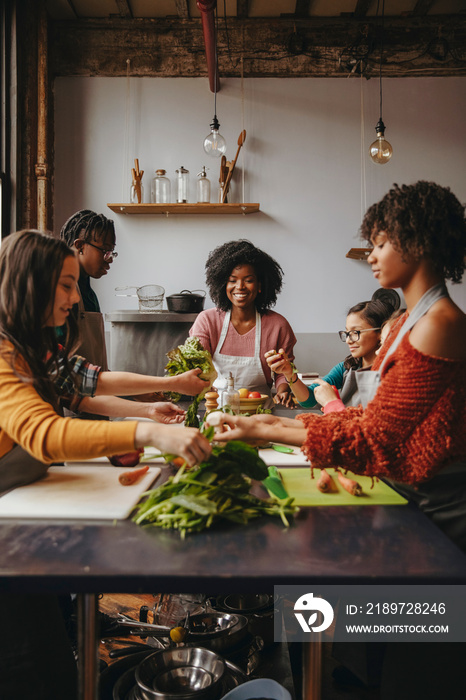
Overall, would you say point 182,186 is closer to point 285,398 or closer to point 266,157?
point 266,157

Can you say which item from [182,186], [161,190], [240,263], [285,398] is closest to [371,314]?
[285,398]

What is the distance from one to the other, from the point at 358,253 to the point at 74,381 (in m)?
3.86

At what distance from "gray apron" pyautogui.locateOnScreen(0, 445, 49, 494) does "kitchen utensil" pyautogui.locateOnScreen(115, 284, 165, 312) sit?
3.45 metres

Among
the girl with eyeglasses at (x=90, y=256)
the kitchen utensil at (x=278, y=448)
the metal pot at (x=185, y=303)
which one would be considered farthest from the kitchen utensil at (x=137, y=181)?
the kitchen utensil at (x=278, y=448)

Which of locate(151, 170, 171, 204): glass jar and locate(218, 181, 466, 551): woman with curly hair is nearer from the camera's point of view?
locate(218, 181, 466, 551): woman with curly hair

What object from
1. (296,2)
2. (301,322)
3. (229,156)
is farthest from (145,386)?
(296,2)

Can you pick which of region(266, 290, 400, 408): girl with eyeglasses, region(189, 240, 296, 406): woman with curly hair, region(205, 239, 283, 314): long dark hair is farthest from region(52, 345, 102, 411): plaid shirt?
region(205, 239, 283, 314): long dark hair

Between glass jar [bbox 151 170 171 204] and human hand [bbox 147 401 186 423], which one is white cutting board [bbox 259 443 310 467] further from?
glass jar [bbox 151 170 171 204]

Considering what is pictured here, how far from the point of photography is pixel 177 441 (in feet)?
4.54

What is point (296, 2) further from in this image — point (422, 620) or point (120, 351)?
point (422, 620)

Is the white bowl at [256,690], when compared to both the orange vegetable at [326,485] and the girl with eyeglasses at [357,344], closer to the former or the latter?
the orange vegetable at [326,485]

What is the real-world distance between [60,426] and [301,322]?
14.0 feet

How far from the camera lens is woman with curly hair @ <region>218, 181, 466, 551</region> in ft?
4.75

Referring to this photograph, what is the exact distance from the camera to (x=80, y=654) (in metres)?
1.38
